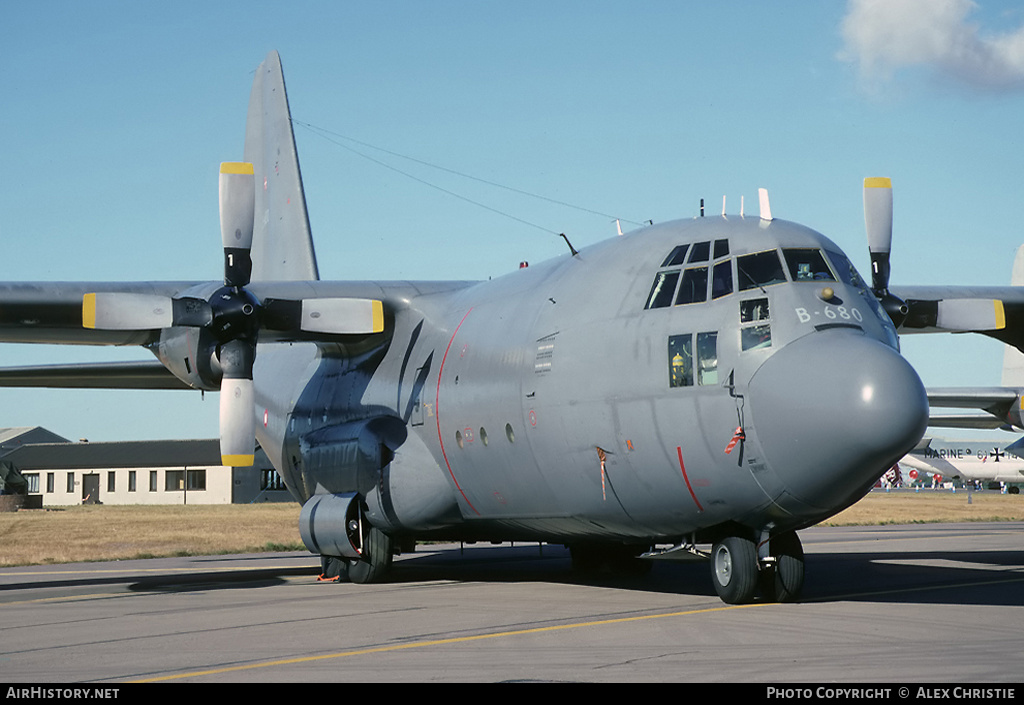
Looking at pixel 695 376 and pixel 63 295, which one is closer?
pixel 695 376

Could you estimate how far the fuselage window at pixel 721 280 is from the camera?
10992 millimetres

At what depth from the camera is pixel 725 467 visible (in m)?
10.4

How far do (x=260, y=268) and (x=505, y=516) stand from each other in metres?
11.3

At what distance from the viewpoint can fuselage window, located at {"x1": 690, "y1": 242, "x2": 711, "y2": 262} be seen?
11445 millimetres

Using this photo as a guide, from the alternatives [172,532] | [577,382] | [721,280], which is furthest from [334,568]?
[172,532]

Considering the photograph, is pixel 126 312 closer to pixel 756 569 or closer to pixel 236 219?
pixel 236 219

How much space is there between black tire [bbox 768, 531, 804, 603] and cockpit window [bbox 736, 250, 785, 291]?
2.55m

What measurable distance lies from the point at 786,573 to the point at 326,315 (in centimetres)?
785

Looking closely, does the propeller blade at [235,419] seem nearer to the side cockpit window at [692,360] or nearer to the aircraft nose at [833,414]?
the side cockpit window at [692,360]

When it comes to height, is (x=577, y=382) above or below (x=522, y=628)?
above

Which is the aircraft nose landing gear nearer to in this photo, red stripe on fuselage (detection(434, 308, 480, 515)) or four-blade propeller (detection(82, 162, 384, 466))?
red stripe on fuselage (detection(434, 308, 480, 515))

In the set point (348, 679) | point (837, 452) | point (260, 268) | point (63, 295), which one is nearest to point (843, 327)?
point (837, 452)

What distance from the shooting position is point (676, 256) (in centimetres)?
1175

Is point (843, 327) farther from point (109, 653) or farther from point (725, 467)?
point (109, 653)
